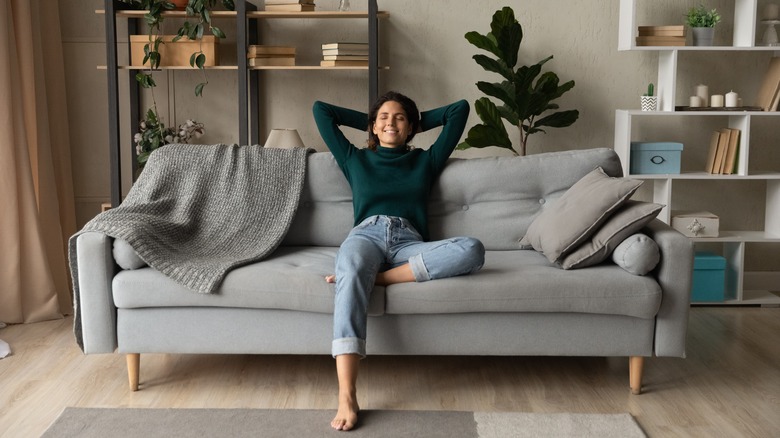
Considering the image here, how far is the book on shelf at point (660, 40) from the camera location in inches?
171

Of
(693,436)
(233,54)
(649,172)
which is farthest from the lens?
(233,54)

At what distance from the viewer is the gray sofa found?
291 cm

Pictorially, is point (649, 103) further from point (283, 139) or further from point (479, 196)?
point (283, 139)

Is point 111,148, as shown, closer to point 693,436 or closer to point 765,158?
point 693,436

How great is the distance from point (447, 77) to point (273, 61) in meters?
0.93

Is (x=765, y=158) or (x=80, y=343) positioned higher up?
(x=765, y=158)

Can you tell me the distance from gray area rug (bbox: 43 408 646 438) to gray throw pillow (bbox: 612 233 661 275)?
474 millimetres

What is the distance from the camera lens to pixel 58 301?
4.15 metres

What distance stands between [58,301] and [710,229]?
309 cm

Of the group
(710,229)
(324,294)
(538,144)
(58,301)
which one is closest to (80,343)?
(324,294)

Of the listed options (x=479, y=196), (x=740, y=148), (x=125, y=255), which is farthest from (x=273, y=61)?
(x=740, y=148)

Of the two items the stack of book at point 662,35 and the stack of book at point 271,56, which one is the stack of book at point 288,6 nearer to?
the stack of book at point 271,56

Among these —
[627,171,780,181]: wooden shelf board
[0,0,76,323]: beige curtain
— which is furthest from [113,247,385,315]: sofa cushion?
[627,171,780,181]: wooden shelf board

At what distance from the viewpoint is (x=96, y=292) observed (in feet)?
9.78
